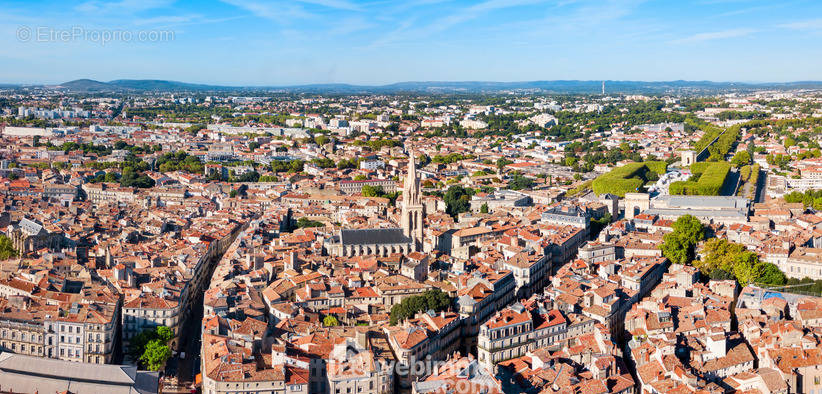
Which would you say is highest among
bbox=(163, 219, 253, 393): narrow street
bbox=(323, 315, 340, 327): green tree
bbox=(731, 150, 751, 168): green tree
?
bbox=(731, 150, 751, 168): green tree

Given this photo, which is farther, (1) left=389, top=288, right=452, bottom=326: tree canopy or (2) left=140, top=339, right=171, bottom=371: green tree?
(1) left=389, top=288, right=452, bottom=326: tree canopy

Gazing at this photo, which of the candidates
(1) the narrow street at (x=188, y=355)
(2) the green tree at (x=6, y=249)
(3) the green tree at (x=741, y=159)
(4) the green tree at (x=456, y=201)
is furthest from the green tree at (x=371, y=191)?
(3) the green tree at (x=741, y=159)

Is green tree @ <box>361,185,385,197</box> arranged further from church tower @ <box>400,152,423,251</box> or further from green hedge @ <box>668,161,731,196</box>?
green hedge @ <box>668,161,731,196</box>

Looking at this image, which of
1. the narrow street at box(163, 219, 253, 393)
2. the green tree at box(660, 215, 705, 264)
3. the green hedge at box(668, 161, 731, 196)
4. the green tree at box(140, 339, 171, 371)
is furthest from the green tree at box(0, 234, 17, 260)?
the green hedge at box(668, 161, 731, 196)

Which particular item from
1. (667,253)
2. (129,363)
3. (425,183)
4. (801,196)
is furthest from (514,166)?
(129,363)

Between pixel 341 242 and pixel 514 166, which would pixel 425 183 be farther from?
pixel 341 242

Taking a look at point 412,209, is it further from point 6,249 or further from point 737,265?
point 6,249

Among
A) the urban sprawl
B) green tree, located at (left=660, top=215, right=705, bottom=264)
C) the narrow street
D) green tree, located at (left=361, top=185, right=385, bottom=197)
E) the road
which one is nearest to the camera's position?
the urban sprawl

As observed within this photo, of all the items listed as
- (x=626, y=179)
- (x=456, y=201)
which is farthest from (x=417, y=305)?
(x=626, y=179)
